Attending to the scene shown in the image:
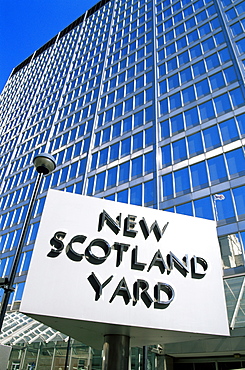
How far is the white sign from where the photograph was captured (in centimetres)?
815

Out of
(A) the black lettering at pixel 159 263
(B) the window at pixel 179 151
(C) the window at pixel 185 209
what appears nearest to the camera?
(A) the black lettering at pixel 159 263

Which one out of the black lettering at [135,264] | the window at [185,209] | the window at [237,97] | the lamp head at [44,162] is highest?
the window at [237,97]

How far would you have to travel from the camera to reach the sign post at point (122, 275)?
26.8 ft

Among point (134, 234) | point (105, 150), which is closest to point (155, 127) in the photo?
point (105, 150)

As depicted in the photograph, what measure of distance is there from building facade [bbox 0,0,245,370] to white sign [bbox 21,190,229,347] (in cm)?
814

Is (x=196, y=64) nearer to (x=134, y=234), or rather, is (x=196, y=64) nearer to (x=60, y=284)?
(x=134, y=234)

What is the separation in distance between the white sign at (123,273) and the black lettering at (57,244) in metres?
0.03

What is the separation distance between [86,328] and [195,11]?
1450 inches

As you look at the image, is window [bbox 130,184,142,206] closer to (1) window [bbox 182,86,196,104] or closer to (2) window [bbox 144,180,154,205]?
(2) window [bbox 144,180,154,205]

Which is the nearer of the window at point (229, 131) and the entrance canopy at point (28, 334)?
the entrance canopy at point (28, 334)

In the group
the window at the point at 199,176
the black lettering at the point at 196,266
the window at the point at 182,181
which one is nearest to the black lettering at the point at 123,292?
the black lettering at the point at 196,266

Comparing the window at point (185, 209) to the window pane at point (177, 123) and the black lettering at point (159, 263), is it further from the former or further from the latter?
the black lettering at point (159, 263)

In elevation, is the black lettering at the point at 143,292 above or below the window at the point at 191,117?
below

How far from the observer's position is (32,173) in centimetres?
4388
